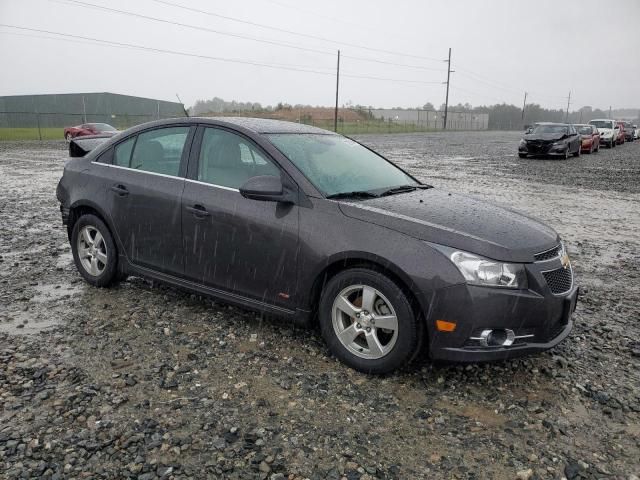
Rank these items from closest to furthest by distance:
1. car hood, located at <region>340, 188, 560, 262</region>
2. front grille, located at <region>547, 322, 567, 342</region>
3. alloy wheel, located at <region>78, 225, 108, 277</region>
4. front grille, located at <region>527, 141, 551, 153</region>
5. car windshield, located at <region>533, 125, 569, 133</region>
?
car hood, located at <region>340, 188, 560, 262</region>, front grille, located at <region>547, 322, 567, 342</region>, alloy wheel, located at <region>78, 225, 108, 277</region>, front grille, located at <region>527, 141, 551, 153</region>, car windshield, located at <region>533, 125, 569, 133</region>

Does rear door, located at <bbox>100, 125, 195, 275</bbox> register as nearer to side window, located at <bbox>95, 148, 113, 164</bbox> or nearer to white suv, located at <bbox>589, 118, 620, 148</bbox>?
side window, located at <bbox>95, 148, 113, 164</bbox>

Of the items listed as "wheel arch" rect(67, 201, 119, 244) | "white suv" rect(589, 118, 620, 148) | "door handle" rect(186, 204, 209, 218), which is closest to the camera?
"door handle" rect(186, 204, 209, 218)

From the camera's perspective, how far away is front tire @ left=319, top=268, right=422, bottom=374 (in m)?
3.35

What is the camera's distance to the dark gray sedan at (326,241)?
327 cm

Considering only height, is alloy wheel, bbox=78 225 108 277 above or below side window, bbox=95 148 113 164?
below

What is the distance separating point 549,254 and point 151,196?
312cm

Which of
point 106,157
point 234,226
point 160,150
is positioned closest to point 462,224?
point 234,226

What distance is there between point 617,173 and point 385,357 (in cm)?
1704

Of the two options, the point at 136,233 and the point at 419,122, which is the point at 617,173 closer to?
the point at 136,233

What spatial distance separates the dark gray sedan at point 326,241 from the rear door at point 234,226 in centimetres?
1

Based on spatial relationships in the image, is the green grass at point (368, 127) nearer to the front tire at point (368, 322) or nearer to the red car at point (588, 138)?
the red car at point (588, 138)

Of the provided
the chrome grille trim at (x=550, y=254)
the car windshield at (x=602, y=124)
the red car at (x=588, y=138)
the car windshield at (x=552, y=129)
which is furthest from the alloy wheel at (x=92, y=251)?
the car windshield at (x=602, y=124)

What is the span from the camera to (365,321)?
11.5 ft

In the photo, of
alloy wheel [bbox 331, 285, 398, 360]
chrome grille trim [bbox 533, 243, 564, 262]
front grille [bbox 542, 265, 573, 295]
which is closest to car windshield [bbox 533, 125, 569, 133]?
chrome grille trim [bbox 533, 243, 564, 262]
